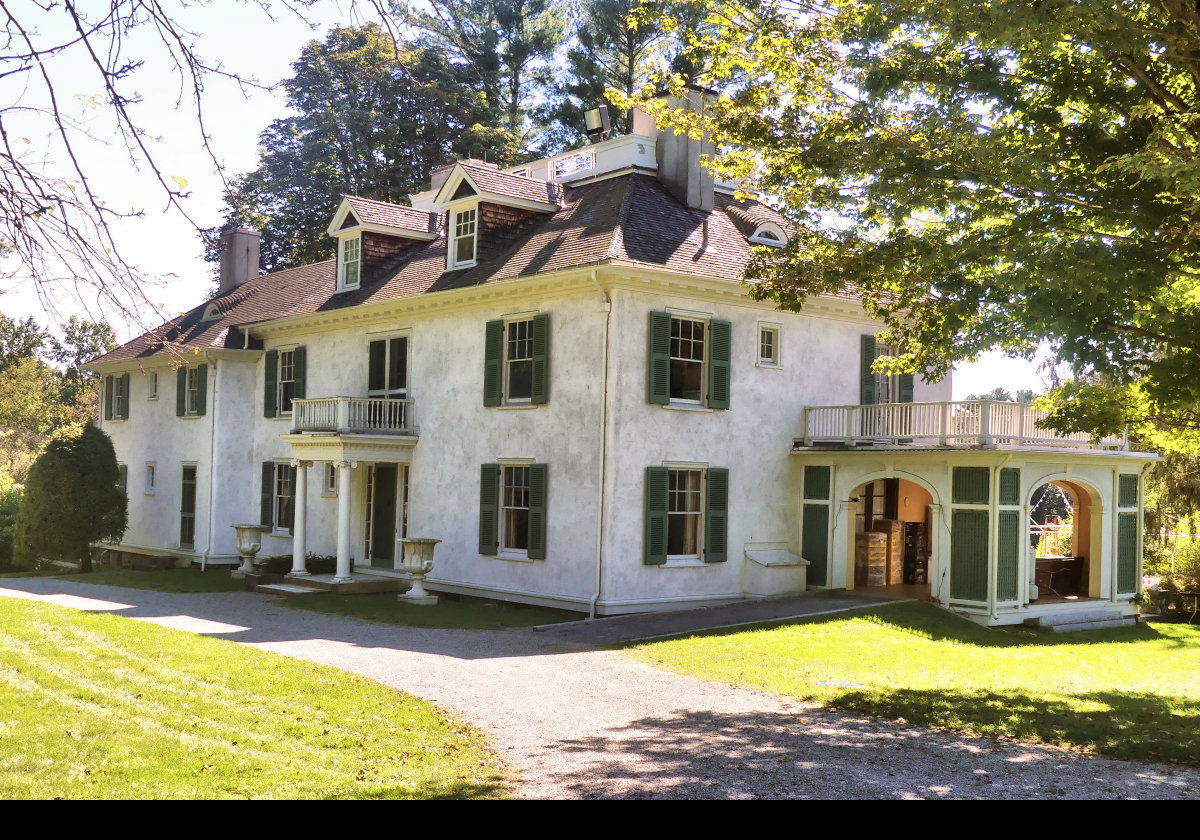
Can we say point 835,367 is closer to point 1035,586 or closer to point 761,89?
point 1035,586

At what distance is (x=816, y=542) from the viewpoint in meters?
22.9

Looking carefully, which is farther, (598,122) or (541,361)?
(598,122)

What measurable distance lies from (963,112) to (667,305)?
26.1 ft

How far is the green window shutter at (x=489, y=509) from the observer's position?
856 inches

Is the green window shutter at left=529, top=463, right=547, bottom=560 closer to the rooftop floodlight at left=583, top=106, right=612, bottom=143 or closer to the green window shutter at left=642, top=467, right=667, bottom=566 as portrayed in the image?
the green window shutter at left=642, top=467, right=667, bottom=566

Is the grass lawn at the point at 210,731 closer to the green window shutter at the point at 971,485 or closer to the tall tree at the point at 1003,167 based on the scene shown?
the tall tree at the point at 1003,167

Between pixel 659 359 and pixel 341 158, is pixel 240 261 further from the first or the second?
pixel 659 359

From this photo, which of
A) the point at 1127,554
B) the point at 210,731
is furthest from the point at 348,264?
the point at 1127,554

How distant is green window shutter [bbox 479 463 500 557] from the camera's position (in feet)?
71.4

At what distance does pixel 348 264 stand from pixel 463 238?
15.6ft

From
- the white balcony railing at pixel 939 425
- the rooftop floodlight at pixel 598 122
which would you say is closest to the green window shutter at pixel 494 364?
the white balcony railing at pixel 939 425

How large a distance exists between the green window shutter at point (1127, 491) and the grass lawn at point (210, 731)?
18.1 m

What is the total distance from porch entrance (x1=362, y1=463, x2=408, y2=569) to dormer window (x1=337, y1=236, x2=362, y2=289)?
4.92 metres

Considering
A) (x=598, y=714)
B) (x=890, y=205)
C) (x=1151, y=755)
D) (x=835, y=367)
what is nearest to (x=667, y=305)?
(x=835, y=367)
